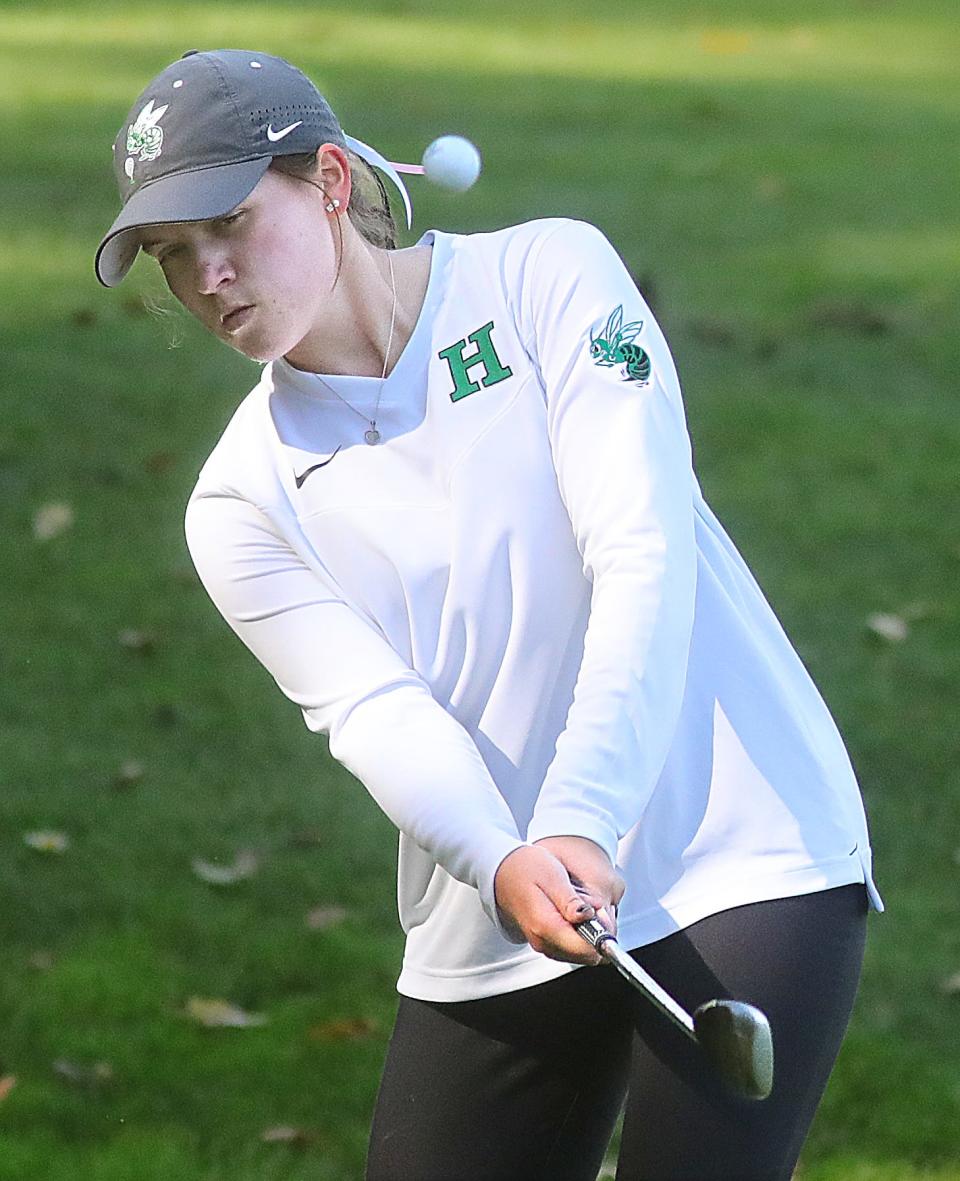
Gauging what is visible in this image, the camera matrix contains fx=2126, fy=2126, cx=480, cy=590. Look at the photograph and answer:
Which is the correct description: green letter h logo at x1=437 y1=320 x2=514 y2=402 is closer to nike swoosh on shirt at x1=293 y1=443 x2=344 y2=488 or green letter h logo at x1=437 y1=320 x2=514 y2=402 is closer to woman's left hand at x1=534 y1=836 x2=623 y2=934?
nike swoosh on shirt at x1=293 y1=443 x2=344 y2=488

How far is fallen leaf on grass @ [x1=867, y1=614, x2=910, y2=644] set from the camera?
575 cm

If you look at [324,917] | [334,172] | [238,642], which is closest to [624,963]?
[334,172]

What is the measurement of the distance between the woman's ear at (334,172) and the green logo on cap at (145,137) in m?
0.17

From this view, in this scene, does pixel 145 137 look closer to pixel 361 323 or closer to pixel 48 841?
pixel 361 323

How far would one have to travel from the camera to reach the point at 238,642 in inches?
228

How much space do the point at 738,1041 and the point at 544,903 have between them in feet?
0.74

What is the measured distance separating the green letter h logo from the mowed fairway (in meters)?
0.43

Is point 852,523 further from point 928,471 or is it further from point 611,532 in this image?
point 611,532

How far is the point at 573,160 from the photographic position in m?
9.89

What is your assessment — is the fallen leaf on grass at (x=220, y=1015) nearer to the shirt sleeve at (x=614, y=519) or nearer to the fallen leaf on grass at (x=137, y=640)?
the fallen leaf on grass at (x=137, y=640)

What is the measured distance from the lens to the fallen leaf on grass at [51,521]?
6.45 metres

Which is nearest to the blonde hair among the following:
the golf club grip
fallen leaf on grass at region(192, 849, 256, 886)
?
the golf club grip

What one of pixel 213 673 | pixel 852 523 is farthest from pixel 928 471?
pixel 213 673

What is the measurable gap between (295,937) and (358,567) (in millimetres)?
2175
